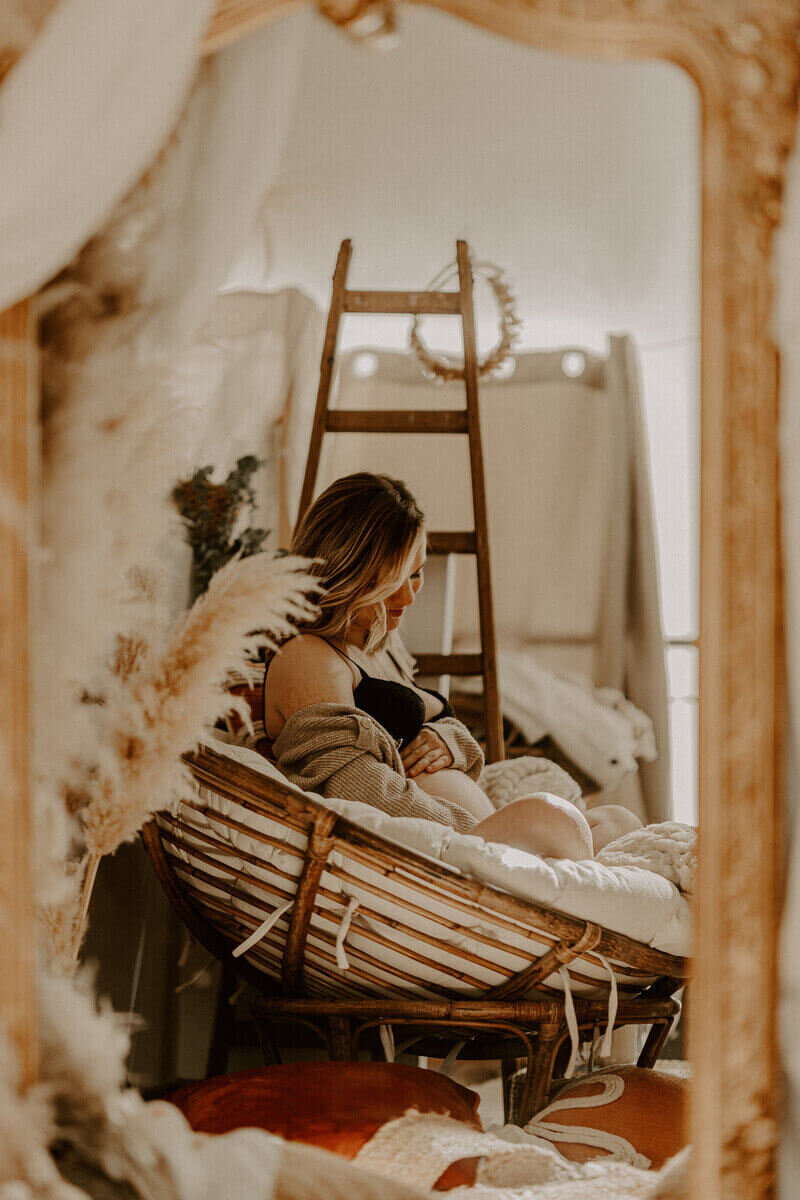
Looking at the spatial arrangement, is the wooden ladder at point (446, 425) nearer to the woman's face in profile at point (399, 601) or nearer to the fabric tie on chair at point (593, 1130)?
the woman's face in profile at point (399, 601)

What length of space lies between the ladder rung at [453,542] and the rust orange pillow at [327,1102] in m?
0.76

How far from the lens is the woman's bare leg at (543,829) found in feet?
4.73

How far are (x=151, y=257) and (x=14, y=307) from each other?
155mm

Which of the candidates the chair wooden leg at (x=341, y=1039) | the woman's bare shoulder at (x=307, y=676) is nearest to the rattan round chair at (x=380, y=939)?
the chair wooden leg at (x=341, y=1039)

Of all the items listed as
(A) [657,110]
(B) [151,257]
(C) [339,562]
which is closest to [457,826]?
(C) [339,562]

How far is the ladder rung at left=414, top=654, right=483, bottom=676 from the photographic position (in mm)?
1685

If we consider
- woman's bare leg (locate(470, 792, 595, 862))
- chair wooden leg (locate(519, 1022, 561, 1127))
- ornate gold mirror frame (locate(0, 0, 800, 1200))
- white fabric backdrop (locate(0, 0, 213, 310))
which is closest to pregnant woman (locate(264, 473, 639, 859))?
woman's bare leg (locate(470, 792, 595, 862))

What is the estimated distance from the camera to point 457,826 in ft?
5.04

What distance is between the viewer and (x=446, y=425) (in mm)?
1657

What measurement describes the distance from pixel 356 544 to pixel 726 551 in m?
0.62

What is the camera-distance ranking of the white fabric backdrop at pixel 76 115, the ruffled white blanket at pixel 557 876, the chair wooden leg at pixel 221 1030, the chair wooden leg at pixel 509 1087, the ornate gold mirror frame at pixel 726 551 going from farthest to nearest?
the chair wooden leg at pixel 221 1030 < the chair wooden leg at pixel 509 1087 < the ruffled white blanket at pixel 557 876 < the ornate gold mirror frame at pixel 726 551 < the white fabric backdrop at pixel 76 115

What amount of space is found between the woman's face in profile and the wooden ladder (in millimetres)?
34

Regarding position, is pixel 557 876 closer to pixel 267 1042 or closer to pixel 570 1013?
pixel 570 1013

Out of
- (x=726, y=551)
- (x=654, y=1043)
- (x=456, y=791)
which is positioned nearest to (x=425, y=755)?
(x=456, y=791)
